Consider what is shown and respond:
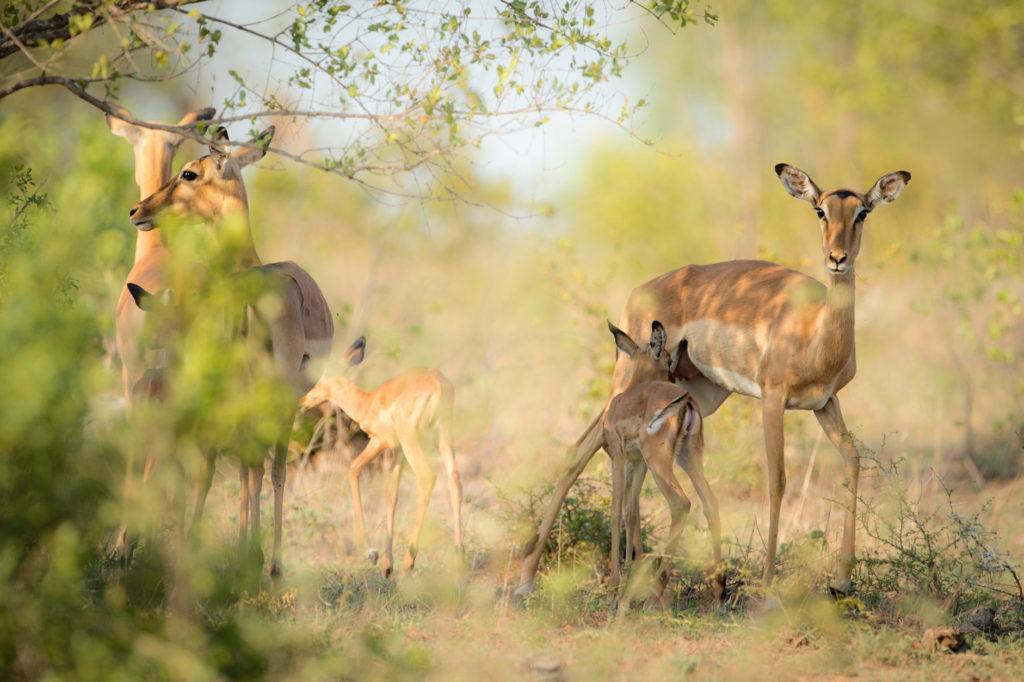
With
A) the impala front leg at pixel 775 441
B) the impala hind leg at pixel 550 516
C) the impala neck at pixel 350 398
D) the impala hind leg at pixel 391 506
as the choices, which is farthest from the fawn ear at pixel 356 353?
the impala front leg at pixel 775 441

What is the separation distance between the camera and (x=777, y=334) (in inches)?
305

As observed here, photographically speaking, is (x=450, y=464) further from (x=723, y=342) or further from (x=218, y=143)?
(x=218, y=143)

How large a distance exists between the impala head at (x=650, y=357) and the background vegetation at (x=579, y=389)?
0.93 m

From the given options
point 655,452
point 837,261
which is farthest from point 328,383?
point 837,261

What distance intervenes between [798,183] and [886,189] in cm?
55

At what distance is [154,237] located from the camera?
8.74 metres

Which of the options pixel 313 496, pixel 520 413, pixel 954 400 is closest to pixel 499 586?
pixel 313 496

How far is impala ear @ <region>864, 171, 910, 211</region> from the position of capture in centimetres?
759

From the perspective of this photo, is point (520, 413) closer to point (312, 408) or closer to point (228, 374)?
point (312, 408)

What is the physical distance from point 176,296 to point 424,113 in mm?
2069

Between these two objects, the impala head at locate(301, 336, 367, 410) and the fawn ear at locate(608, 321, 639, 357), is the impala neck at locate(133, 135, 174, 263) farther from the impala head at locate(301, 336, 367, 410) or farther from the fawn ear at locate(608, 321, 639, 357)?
the fawn ear at locate(608, 321, 639, 357)

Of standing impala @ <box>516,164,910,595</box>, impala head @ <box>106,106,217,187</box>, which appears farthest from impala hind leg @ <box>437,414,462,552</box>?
impala head @ <box>106,106,217,187</box>

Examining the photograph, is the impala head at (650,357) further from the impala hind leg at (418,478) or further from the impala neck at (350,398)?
the impala neck at (350,398)

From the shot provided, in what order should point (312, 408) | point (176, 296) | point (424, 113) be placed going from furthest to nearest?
point (312, 408) < point (424, 113) < point (176, 296)
